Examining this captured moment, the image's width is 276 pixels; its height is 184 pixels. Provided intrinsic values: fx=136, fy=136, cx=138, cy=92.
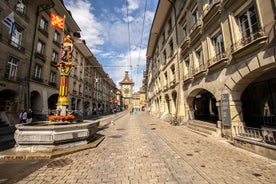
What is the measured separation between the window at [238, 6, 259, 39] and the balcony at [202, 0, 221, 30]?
1.46 meters

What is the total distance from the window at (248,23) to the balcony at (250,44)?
189 mm

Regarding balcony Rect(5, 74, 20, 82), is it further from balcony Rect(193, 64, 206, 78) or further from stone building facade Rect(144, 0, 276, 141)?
balcony Rect(193, 64, 206, 78)

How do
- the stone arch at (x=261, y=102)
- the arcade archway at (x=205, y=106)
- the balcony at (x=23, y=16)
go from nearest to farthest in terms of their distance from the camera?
1. the stone arch at (x=261, y=102)
2. the balcony at (x=23, y=16)
3. the arcade archway at (x=205, y=106)

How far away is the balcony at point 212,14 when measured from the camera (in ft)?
26.2

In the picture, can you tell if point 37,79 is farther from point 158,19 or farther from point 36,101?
point 158,19

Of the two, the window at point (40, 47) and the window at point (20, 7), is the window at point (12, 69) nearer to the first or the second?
Result: the window at point (40, 47)

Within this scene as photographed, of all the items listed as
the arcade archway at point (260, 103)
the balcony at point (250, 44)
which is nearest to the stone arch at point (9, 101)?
the balcony at point (250, 44)

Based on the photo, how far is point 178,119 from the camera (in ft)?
45.0

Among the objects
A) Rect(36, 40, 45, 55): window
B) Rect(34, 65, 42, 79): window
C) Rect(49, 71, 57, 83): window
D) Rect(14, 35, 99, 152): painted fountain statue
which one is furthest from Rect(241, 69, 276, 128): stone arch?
Rect(49, 71, 57, 83): window

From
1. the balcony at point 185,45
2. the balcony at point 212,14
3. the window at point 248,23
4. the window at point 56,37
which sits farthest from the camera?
the window at point 56,37

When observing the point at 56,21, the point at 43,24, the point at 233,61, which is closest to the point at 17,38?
the point at 43,24

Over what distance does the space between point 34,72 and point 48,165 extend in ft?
50.8

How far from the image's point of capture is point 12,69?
43.8 feet

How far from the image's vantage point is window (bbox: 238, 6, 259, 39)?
20.7 feet
